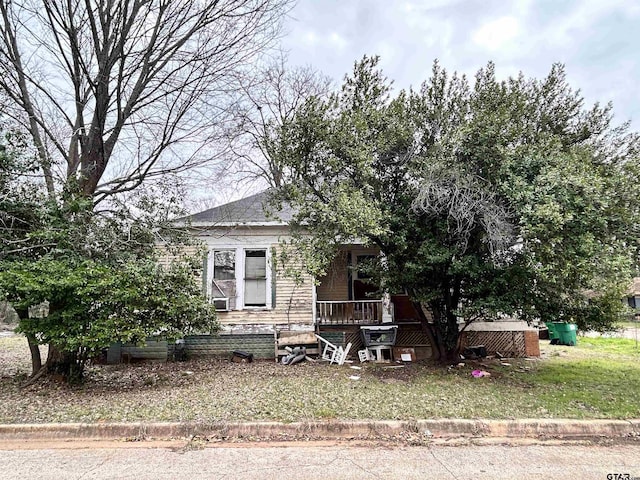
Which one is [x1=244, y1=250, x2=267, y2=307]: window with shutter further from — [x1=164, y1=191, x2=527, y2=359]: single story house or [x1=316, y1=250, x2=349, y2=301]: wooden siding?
[x1=316, y1=250, x2=349, y2=301]: wooden siding

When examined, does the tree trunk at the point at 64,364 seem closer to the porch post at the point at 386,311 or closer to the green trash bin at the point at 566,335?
the porch post at the point at 386,311

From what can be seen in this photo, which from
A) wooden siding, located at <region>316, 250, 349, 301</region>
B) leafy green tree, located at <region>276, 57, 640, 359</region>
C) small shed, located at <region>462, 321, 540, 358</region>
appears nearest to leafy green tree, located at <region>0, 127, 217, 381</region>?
leafy green tree, located at <region>276, 57, 640, 359</region>

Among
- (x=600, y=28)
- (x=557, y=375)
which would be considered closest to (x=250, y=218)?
(x=557, y=375)

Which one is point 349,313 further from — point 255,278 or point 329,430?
point 329,430

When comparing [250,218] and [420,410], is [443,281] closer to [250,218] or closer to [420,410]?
[420,410]

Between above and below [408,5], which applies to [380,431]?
below

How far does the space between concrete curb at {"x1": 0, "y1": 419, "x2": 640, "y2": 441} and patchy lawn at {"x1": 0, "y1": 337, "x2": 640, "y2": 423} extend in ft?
0.80

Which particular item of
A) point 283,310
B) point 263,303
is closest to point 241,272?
point 263,303

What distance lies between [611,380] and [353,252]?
21.8 feet

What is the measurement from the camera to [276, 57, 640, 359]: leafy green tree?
5785 millimetres

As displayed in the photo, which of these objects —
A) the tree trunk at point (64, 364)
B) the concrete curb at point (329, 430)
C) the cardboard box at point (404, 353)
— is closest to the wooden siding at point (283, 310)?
the cardboard box at point (404, 353)

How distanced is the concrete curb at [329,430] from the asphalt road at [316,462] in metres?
0.23

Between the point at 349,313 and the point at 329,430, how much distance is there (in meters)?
6.20

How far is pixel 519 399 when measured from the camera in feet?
19.6
